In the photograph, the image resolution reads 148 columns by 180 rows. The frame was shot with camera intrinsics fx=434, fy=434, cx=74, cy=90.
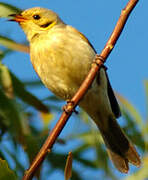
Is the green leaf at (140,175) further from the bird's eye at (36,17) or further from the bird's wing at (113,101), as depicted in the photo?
the bird's eye at (36,17)

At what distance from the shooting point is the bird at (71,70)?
128 inches

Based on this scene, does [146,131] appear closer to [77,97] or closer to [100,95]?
[100,95]

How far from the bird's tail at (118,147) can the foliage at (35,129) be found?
0.19 feet

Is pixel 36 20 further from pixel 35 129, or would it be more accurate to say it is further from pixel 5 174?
pixel 5 174

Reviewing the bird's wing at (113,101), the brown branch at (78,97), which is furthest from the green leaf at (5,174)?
the bird's wing at (113,101)

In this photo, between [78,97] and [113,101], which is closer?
[78,97]

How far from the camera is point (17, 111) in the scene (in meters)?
2.86

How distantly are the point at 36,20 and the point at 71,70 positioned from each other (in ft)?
2.04

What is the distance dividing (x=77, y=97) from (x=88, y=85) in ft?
0.28

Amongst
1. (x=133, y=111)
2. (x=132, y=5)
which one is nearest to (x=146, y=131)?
(x=133, y=111)

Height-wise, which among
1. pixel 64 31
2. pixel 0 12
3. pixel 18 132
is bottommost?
pixel 18 132

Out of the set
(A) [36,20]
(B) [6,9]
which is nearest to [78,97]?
(B) [6,9]

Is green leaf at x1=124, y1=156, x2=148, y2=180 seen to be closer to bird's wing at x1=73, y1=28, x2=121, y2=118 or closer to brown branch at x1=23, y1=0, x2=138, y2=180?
bird's wing at x1=73, y1=28, x2=121, y2=118

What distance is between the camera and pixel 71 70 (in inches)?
129
